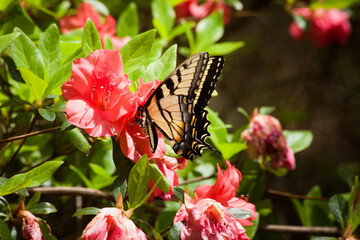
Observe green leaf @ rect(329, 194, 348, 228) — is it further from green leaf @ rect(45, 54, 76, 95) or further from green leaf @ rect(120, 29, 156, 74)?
green leaf @ rect(45, 54, 76, 95)

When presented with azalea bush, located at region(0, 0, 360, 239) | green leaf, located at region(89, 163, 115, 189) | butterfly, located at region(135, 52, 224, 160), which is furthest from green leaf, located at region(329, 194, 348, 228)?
green leaf, located at region(89, 163, 115, 189)

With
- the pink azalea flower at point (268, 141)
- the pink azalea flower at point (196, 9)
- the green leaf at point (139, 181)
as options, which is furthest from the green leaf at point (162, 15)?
the green leaf at point (139, 181)

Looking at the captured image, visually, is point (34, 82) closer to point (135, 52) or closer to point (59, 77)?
point (59, 77)

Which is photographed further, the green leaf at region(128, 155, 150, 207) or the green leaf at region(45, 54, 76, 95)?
the green leaf at region(45, 54, 76, 95)

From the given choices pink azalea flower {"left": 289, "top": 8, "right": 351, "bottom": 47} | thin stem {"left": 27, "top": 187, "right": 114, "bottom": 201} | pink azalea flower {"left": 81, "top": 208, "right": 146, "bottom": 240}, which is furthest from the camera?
Answer: pink azalea flower {"left": 289, "top": 8, "right": 351, "bottom": 47}

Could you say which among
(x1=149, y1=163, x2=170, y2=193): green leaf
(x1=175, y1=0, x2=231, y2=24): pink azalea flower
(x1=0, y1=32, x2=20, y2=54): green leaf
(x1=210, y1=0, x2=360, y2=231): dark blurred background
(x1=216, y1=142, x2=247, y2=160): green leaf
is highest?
(x1=0, y1=32, x2=20, y2=54): green leaf

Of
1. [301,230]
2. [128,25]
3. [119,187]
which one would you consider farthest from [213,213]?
[128,25]

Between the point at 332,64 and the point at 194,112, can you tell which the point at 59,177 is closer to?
the point at 194,112
